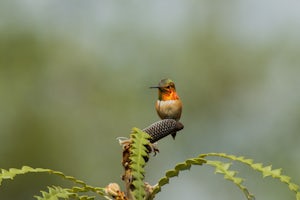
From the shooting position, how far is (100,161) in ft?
96.6

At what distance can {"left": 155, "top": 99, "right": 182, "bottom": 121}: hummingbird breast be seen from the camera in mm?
4031

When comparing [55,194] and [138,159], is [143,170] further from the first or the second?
[55,194]

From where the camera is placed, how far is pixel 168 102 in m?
4.11

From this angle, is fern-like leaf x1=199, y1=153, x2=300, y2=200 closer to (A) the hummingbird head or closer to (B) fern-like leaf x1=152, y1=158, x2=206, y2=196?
(B) fern-like leaf x1=152, y1=158, x2=206, y2=196

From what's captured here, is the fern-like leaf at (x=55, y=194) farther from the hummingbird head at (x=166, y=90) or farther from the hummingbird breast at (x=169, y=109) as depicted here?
the hummingbird head at (x=166, y=90)

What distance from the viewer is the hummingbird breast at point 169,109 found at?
13.2 ft

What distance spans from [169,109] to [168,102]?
0.26ft

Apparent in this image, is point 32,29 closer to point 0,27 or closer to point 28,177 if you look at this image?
point 0,27

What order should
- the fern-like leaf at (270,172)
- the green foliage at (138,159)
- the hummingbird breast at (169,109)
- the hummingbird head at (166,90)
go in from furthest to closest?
1. the hummingbird head at (166,90)
2. the hummingbird breast at (169,109)
3. the green foliage at (138,159)
4. the fern-like leaf at (270,172)

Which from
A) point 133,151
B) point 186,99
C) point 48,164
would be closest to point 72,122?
point 48,164

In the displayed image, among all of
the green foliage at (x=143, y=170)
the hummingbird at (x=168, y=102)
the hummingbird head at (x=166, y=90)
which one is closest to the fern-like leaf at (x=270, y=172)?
the green foliage at (x=143, y=170)

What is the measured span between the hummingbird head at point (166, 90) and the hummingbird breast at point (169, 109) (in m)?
0.06

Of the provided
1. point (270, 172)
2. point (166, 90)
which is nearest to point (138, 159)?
point (270, 172)

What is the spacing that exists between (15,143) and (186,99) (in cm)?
729
